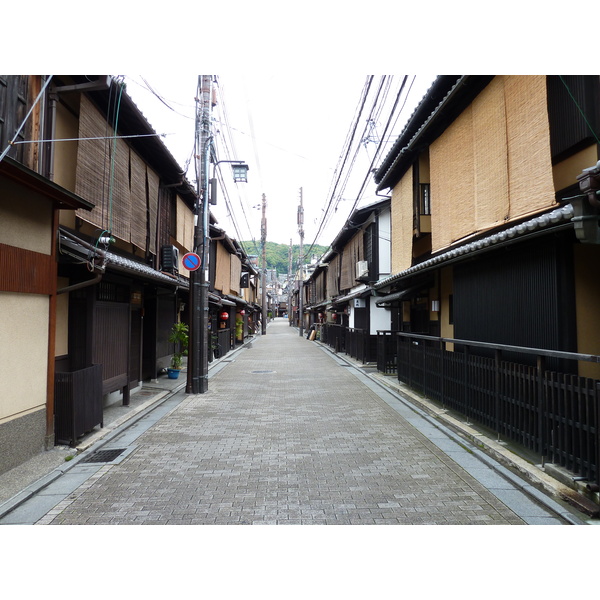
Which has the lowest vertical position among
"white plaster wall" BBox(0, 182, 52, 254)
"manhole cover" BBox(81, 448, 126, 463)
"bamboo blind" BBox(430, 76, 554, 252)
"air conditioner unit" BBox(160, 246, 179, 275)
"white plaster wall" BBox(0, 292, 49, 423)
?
"manhole cover" BBox(81, 448, 126, 463)

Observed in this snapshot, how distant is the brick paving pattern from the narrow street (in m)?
0.02

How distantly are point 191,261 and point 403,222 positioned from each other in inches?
279

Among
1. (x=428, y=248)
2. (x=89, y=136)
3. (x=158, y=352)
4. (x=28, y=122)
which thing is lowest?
(x=158, y=352)

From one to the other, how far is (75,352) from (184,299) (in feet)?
36.3

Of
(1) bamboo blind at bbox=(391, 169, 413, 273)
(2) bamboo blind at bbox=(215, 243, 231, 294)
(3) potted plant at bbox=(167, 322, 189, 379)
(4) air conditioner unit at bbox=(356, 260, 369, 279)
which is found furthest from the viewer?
(2) bamboo blind at bbox=(215, 243, 231, 294)

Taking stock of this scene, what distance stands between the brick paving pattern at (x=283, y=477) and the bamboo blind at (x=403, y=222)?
5838 mm

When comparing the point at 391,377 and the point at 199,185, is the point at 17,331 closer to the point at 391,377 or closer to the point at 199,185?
the point at 199,185

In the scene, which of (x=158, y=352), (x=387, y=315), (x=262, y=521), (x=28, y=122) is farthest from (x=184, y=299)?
(x=262, y=521)

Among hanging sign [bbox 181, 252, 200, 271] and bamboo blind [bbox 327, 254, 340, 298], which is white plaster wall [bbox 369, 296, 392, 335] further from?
bamboo blind [bbox 327, 254, 340, 298]

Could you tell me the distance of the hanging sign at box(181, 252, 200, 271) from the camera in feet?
39.2

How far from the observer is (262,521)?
4324 millimetres

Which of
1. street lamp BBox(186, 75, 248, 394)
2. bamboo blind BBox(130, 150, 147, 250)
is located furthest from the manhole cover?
bamboo blind BBox(130, 150, 147, 250)

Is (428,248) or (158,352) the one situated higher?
(428,248)
